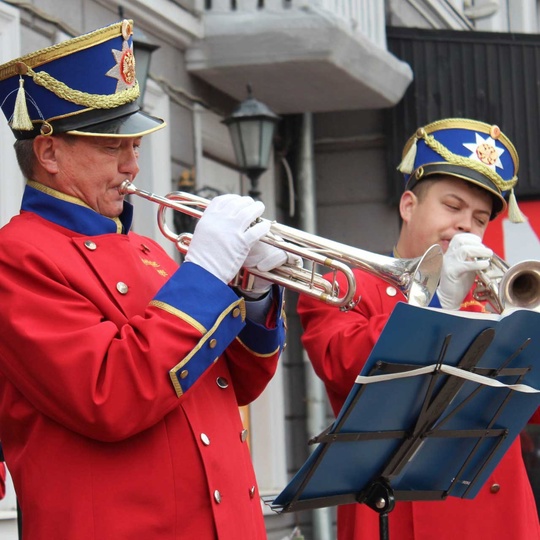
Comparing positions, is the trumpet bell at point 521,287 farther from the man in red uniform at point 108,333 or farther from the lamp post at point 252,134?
the lamp post at point 252,134

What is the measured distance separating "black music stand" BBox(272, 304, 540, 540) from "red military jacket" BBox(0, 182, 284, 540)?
269 millimetres

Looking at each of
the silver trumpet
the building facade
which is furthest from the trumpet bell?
the building facade

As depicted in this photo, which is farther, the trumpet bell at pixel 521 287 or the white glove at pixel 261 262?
the trumpet bell at pixel 521 287

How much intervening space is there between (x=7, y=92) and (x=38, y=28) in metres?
3.36

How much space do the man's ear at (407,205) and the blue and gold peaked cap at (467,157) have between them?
0.08 m

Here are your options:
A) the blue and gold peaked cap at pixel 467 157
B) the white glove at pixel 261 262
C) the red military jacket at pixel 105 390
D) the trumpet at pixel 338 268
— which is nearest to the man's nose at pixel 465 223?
the blue and gold peaked cap at pixel 467 157

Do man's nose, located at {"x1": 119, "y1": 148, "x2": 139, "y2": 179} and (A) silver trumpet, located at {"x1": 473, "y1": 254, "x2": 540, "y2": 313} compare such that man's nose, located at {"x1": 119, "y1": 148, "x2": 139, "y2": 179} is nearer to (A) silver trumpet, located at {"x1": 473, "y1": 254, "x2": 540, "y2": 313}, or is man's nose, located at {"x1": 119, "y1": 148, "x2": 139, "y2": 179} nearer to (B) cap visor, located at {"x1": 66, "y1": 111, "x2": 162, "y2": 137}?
(B) cap visor, located at {"x1": 66, "y1": 111, "x2": 162, "y2": 137}

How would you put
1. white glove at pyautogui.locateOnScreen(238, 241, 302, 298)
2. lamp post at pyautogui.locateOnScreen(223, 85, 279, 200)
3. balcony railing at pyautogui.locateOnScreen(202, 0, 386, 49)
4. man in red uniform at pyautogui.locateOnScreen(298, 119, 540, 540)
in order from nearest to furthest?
white glove at pyautogui.locateOnScreen(238, 241, 302, 298) < man in red uniform at pyautogui.locateOnScreen(298, 119, 540, 540) < lamp post at pyautogui.locateOnScreen(223, 85, 279, 200) < balcony railing at pyautogui.locateOnScreen(202, 0, 386, 49)

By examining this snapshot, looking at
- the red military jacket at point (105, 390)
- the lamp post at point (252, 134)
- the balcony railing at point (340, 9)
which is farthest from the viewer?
the balcony railing at point (340, 9)

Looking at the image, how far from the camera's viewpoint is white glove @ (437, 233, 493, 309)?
365 cm

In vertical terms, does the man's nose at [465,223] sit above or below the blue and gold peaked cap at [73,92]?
below

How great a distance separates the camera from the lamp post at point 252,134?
7742 mm

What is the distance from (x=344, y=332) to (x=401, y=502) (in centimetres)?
54

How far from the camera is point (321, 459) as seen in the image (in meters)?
3.18
